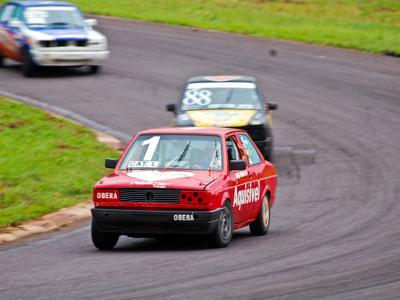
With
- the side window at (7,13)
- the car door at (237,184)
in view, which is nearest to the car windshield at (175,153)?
the car door at (237,184)

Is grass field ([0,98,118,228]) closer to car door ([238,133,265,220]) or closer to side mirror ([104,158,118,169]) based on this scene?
side mirror ([104,158,118,169])

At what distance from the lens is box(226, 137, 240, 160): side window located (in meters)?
12.8

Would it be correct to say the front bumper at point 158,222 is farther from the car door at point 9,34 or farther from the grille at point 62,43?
the car door at point 9,34

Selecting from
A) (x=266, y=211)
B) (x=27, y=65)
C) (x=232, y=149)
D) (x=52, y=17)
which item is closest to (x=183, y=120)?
(x=266, y=211)

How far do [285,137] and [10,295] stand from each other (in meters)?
13.8

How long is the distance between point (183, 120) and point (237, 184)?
23.2 ft

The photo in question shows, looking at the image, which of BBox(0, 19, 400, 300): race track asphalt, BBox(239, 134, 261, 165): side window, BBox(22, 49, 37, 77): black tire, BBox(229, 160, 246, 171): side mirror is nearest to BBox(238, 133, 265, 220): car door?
BBox(239, 134, 261, 165): side window

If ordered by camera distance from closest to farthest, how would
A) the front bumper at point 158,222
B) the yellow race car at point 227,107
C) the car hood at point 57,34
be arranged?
the front bumper at point 158,222, the yellow race car at point 227,107, the car hood at point 57,34

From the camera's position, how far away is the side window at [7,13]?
92.1 ft

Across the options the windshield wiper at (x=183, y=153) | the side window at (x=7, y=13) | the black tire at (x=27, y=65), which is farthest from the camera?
the side window at (x=7, y=13)

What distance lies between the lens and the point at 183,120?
1945 cm

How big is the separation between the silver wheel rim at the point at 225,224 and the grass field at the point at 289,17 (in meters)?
20.4

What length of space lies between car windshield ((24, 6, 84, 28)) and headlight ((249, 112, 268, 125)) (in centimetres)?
921

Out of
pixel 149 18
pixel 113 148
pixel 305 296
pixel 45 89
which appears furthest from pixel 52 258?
pixel 149 18
